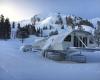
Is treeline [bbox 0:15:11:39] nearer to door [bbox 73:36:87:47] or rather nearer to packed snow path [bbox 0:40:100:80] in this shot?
door [bbox 73:36:87:47]

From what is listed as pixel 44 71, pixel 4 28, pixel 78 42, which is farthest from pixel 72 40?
pixel 4 28

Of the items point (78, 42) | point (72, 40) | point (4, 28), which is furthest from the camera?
point (4, 28)

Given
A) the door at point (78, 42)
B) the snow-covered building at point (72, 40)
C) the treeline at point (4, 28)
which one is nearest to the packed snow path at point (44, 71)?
the snow-covered building at point (72, 40)

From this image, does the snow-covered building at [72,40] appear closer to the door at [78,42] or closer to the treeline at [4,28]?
the door at [78,42]

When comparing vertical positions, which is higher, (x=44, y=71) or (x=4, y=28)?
(x=4, y=28)

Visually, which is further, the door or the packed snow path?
the door

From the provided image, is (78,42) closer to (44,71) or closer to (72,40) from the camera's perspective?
(72,40)

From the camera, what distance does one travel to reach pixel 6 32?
87688mm

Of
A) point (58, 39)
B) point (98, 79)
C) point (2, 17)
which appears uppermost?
point (2, 17)

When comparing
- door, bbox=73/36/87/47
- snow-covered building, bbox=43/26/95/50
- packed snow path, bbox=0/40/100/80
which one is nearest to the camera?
packed snow path, bbox=0/40/100/80

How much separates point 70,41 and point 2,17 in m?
61.9

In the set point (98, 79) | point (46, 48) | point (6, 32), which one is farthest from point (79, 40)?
point (6, 32)

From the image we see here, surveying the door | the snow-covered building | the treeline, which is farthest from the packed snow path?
the treeline

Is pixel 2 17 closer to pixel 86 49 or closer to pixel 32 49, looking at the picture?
pixel 32 49
